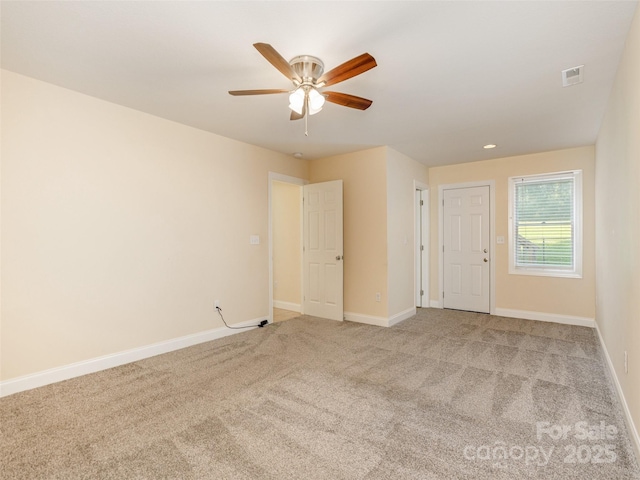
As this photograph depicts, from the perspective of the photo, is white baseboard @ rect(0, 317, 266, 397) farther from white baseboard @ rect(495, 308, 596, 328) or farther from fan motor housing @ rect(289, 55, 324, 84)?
Result: white baseboard @ rect(495, 308, 596, 328)

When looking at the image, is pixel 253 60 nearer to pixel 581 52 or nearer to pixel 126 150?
pixel 126 150

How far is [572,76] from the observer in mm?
2494

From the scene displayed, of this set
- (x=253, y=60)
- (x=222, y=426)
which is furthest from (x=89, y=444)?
(x=253, y=60)

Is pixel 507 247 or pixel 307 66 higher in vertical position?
pixel 307 66

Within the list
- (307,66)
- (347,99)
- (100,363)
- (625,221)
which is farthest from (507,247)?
(100,363)

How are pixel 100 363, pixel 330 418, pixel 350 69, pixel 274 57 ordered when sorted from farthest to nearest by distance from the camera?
1. pixel 100 363
2. pixel 330 418
3. pixel 350 69
4. pixel 274 57

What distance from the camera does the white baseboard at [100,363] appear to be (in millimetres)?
2521

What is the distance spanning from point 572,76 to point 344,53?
73.1 inches

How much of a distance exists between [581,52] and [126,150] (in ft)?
12.8

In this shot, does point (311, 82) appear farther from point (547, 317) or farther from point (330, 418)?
point (547, 317)

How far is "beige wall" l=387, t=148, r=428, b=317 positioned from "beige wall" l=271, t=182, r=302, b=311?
1.59 meters

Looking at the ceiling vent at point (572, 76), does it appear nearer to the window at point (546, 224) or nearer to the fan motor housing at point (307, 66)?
the fan motor housing at point (307, 66)

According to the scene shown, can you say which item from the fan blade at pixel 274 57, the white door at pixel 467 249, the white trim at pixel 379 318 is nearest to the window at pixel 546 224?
the white door at pixel 467 249

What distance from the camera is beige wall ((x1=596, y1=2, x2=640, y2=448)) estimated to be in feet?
6.11
